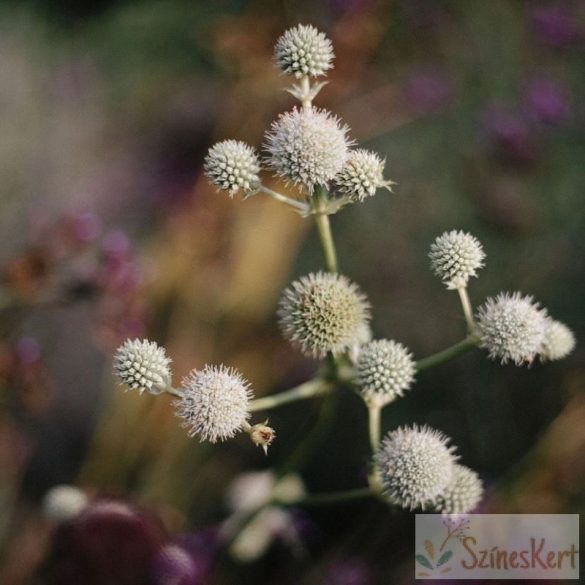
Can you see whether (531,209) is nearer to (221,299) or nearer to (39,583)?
(221,299)

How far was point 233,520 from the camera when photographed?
72.3 inches

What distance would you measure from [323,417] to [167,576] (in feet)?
1.51

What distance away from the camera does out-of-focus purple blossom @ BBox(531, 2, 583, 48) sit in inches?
104

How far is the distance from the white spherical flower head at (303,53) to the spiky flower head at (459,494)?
2.74ft

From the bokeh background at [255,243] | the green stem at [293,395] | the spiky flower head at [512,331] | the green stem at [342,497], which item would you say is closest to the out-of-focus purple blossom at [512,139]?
the bokeh background at [255,243]

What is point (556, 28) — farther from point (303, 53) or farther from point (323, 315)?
point (323, 315)

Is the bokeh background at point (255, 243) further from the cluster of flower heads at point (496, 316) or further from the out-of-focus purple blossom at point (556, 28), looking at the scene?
the cluster of flower heads at point (496, 316)

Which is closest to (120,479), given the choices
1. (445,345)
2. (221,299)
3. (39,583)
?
(39,583)

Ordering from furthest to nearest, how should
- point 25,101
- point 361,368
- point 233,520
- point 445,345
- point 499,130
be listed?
point 25,101 < point 445,345 < point 499,130 < point 233,520 < point 361,368

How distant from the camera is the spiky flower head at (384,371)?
1.34 metres

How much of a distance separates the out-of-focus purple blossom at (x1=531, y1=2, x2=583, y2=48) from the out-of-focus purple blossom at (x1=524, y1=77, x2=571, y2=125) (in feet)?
0.56

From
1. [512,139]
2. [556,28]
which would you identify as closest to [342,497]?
[512,139]

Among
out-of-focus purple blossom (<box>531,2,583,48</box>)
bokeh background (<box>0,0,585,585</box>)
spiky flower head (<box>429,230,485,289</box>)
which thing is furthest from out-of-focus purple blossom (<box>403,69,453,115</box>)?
spiky flower head (<box>429,230,485,289</box>)

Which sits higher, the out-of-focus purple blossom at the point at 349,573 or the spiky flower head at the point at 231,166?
the spiky flower head at the point at 231,166
